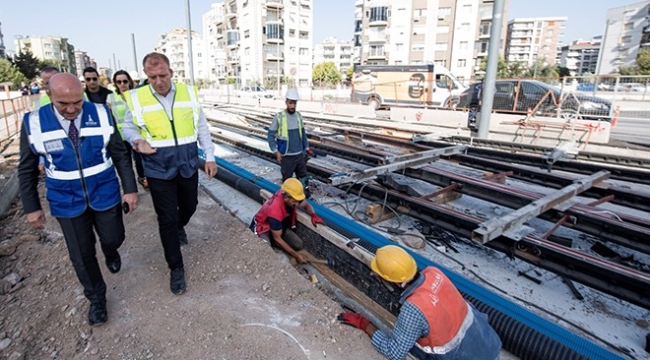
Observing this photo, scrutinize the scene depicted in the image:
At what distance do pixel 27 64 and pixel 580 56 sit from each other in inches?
5840

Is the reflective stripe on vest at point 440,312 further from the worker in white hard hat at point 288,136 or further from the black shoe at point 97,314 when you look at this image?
the worker in white hard hat at point 288,136

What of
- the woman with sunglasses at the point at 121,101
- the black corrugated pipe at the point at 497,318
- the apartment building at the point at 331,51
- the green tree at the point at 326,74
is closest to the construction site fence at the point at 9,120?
the woman with sunglasses at the point at 121,101

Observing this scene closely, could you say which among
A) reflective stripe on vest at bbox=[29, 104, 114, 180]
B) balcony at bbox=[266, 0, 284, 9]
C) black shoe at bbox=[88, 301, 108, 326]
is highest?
balcony at bbox=[266, 0, 284, 9]

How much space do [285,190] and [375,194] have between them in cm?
197

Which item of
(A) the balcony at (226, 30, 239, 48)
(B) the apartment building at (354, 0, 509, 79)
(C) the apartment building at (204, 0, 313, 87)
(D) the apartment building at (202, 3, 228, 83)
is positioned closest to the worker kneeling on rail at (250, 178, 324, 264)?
(B) the apartment building at (354, 0, 509, 79)

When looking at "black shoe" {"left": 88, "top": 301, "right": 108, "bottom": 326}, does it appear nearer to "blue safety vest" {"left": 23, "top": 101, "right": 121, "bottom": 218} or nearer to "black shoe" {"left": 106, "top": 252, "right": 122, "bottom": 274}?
"black shoe" {"left": 106, "top": 252, "right": 122, "bottom": 274}

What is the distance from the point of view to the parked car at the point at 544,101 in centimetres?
1305

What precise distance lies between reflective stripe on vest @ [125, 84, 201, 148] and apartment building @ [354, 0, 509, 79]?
1893 inches

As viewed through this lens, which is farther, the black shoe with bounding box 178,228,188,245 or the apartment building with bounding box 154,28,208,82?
the apartment building with bounding box 154,28,208,82

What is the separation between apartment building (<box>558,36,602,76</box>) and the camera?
389 ft

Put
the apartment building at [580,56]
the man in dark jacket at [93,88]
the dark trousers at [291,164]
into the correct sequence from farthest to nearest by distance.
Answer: the apartment building at [580,56] → the dark trousers at [291,164] → the man in dark jacket at [93,88]

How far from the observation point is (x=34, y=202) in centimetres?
262

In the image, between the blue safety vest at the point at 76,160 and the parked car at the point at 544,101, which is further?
the parked car at the point at 544,101

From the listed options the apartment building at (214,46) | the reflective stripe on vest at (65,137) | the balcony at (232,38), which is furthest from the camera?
the apartment building at (214,46)
